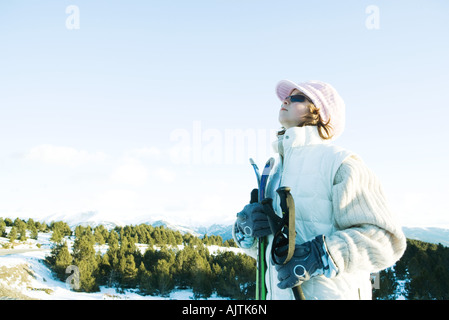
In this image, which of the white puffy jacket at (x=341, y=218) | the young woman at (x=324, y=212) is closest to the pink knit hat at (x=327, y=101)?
the young woman at (x=324, y=212)

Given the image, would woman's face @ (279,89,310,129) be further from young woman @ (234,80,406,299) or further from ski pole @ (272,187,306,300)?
ski pole @ (272,187,306,300)

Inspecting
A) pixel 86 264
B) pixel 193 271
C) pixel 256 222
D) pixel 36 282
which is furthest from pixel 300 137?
pixel 36 282

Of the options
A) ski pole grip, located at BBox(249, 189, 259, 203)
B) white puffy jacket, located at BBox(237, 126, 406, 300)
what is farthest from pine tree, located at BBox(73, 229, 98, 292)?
white puffy jacket, located at BBox(237, 126, 406, 300)

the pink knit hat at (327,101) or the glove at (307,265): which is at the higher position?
the pink knit hat at (327,101)

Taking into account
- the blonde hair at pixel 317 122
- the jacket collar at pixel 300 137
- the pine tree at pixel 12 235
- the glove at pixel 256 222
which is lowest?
the pine tree at pixel 12 235

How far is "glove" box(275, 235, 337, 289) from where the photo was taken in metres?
1.45

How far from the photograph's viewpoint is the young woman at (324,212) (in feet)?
4.80

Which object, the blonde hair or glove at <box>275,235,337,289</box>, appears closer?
glove at <box>275,235,337,289</box>

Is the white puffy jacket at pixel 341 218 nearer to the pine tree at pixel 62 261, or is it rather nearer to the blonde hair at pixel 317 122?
the blonde hair at pixel 317 122

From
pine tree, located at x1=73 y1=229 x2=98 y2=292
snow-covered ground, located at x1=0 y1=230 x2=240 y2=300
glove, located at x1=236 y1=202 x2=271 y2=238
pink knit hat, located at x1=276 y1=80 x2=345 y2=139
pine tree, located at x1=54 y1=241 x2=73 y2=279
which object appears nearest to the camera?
glove, located at x1=236 y1=202 x2=271 y2=238

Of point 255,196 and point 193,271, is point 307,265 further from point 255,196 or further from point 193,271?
point 193,271

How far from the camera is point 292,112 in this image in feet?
6.63
